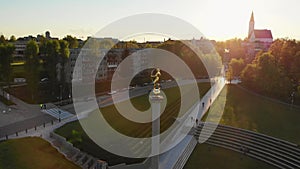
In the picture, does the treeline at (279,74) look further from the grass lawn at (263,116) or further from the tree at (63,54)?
the tree at (63,54)

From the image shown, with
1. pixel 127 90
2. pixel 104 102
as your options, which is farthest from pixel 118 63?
pixel 104 102

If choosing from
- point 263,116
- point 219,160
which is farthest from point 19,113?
point 263,116

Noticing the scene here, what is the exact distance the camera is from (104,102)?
103 ft

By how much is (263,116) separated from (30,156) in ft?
67.6

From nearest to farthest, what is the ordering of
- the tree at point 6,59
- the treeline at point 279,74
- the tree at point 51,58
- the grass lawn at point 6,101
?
the grass lawn at point 6,101 → the treeline at point 279,74 → the tree at point 6,59 → the tree at point 51,58

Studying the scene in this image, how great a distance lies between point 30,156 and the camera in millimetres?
17062

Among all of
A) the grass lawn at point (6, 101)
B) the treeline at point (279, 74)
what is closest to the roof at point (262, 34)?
the treeline at point (279, 74)

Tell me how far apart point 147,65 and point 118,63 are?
648 cm

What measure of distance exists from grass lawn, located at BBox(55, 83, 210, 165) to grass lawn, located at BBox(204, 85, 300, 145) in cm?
510

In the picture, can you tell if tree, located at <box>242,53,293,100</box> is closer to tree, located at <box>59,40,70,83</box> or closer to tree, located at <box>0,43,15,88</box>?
tree, located at <box>59,40,70,83</box>

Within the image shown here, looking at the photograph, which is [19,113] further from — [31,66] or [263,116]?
[263,116]

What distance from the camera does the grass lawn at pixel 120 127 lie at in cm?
1748

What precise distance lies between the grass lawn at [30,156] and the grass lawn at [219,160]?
26.6ft

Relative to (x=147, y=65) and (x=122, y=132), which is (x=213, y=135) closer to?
(x=122, y=132)
